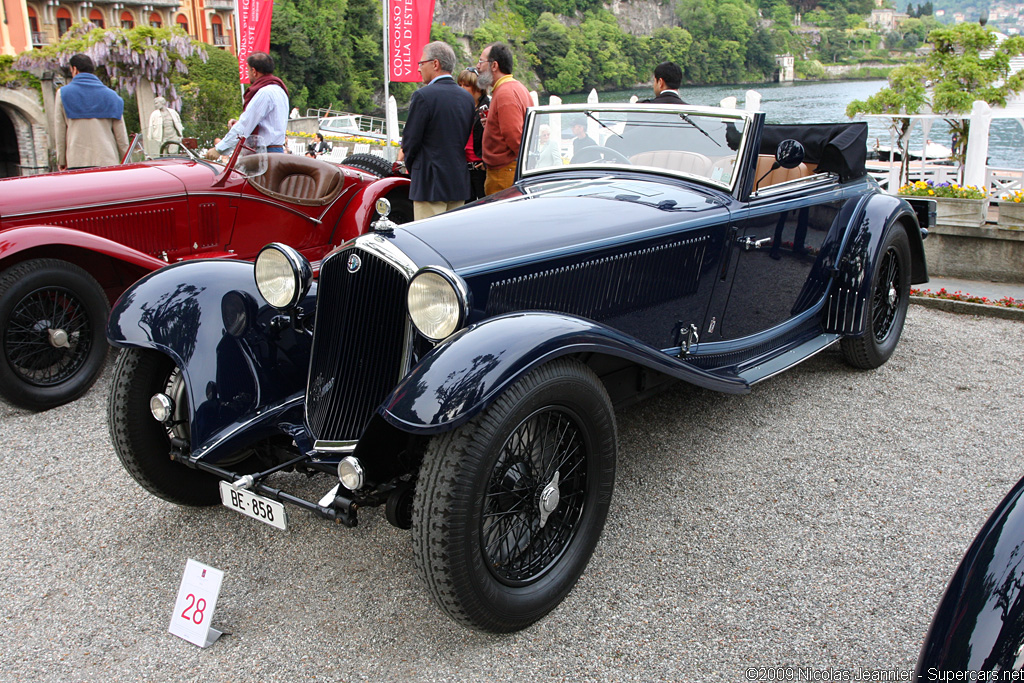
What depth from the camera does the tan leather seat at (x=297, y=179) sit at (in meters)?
5.71

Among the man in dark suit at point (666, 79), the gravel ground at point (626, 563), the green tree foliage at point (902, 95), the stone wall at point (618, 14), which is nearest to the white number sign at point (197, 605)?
the gravel ground at point (626, 563)

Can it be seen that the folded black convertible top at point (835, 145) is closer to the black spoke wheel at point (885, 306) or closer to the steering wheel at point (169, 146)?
the black spoke wheel at point (885, 306)

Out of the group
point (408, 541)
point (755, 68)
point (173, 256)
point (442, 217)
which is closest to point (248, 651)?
point (408, 541)

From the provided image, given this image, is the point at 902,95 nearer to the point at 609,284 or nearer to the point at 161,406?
the point at 609,284

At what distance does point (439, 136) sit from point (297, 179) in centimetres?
130

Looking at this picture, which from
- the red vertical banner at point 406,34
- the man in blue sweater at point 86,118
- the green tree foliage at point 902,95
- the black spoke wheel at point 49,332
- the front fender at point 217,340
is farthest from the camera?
the green tree foliage at point 902,95

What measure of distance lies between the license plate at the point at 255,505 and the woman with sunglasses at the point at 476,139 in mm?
4103

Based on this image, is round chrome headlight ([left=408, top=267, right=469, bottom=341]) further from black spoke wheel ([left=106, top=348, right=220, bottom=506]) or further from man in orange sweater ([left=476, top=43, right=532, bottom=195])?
man in orange sweater ([left=476, top=43, right=532, bottom=195])

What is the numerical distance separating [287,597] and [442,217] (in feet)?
5.11

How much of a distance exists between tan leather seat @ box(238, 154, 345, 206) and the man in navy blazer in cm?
85

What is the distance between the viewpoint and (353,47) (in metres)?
78.2

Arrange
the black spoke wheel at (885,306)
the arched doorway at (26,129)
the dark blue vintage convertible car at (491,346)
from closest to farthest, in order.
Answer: the dark blue vintage convertible car at (491,346), the black spoke wheel at (885,306), the arched doorway at (26,129)

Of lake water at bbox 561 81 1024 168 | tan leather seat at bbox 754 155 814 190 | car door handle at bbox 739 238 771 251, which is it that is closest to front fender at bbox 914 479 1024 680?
car door handle at bbox 739 238 771 251

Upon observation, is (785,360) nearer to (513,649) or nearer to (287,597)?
(513,649)
